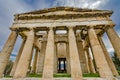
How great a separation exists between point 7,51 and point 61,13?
32.9 ft

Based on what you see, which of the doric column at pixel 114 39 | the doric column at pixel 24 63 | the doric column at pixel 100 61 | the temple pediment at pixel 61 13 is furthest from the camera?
the temple pediment at pixel 61 13

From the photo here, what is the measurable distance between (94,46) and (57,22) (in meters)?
6.74

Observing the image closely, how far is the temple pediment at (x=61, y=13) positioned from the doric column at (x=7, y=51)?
323 centimetres

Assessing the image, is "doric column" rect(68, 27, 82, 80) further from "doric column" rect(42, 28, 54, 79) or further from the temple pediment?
the temple pediment

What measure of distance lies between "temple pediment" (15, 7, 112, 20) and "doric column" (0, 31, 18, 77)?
3233mm

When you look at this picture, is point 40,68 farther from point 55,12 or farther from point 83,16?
point 83,16

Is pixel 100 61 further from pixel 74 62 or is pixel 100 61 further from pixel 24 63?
pixel 24 63

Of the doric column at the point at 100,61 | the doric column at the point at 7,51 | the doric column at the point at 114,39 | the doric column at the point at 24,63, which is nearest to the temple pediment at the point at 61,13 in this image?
the doric column at the point at 114,39

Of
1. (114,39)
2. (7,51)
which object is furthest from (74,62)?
(7,51)

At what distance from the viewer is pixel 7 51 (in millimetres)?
18422

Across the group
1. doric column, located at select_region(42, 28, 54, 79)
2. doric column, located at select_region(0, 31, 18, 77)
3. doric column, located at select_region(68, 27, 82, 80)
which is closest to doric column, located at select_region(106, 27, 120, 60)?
doric column, located at select_region(68, 27, 82, 80)

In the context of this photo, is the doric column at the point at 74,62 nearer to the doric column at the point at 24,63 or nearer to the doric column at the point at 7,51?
the doric column at the point at 24,63

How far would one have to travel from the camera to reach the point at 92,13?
1983 centimetres

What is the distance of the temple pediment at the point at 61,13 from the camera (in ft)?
65.3
